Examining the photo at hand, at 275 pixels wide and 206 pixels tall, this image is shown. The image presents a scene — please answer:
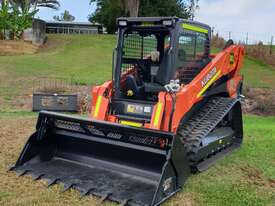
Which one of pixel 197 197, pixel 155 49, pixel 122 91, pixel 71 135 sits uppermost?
pixel 155 49

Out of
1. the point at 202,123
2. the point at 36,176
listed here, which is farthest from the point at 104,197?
the point at 202,123

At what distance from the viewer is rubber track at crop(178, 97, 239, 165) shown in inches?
228

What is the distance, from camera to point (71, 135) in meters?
6.05

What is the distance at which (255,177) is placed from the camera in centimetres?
604

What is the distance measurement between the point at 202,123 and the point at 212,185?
110 cm

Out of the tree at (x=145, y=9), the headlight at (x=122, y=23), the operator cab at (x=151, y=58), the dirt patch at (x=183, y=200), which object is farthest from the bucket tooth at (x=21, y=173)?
the tree at (x=145, y=9)

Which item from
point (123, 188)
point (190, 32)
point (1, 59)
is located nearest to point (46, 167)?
point (123, 188)

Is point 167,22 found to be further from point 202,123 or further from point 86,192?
point 86,192

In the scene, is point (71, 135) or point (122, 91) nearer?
point (71, 135)

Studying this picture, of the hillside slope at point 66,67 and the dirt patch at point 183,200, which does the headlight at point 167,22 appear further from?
the hillside slope at point 66,67

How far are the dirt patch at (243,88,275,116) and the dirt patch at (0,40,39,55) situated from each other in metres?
16.7

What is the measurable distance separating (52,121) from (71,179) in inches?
42.1

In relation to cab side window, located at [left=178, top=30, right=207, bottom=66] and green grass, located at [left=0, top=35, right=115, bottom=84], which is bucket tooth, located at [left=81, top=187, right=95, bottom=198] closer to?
cab side window, located at [left=178, top=30, right=207, bottom=66]

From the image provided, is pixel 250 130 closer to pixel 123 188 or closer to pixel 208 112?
pixel 208 112
